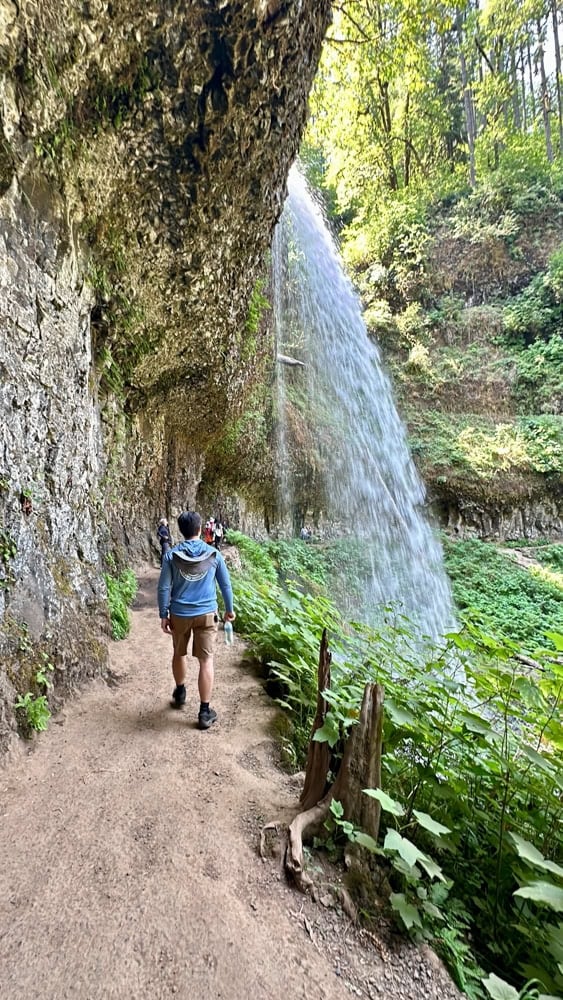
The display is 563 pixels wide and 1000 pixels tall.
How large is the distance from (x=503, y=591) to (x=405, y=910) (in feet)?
43.1

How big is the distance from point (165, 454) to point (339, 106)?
40.4 ft

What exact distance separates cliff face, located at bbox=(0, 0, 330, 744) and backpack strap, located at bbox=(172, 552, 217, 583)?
1067 mm

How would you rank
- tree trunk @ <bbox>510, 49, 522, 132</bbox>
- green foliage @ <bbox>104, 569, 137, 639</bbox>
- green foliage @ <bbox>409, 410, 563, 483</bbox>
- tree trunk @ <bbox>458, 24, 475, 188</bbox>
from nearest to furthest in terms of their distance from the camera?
green foliage @ <bbox>104, 569, 137, 639</bbox> < green foliage @ <bbox>409, 410, 563, 483</bbox> < tree trunk @ <bbox>458, 24, 475, 188</bbox> < tree trunk @ <bbox>510, 49, 522, 132</bbox>

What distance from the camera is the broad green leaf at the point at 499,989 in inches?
51.1

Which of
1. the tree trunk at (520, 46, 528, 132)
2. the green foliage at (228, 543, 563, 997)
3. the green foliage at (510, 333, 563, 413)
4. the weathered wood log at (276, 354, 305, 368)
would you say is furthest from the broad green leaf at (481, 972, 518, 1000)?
the tree trunk at (520, 46, 528, 132)

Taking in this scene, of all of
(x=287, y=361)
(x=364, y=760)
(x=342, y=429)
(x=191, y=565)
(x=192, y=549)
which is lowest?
(x=364, y=760)

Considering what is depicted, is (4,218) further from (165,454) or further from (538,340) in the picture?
(538,340)

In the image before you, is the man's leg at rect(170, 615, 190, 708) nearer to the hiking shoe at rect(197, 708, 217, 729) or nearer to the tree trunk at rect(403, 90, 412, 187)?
the hiking shoe at rect(197, 708, 217, 729)

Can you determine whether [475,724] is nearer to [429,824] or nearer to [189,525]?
[429,824]

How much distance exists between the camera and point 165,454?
1088cm

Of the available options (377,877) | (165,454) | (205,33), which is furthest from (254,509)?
(377,877)

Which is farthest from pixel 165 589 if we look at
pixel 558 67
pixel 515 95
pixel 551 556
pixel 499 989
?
pixel 515 95

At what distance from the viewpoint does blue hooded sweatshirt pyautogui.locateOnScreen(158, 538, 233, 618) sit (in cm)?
319

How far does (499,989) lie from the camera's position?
1.32 metres
